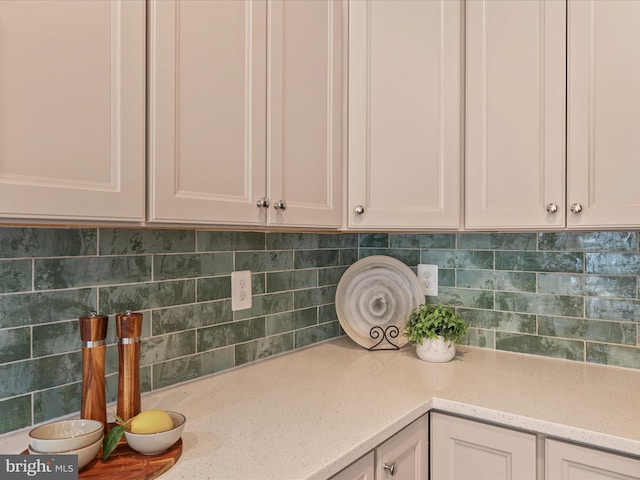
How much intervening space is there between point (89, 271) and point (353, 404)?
0.78m

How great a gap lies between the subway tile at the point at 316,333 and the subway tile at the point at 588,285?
2.77ft

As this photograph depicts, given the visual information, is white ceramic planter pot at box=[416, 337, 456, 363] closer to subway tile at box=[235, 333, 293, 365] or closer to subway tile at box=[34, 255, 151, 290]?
subway tile at box=[235, 333, 293, 365]

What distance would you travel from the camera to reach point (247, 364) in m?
1.65

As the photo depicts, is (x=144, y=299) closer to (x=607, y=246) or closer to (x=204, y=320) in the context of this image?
(x=204, y=320)

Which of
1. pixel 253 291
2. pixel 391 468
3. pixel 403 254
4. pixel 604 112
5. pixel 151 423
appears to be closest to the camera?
pixel 151 423

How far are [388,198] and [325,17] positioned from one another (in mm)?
622

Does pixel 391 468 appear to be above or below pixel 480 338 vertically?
below

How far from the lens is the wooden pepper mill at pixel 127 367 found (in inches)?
41.9

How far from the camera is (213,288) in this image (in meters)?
1.53

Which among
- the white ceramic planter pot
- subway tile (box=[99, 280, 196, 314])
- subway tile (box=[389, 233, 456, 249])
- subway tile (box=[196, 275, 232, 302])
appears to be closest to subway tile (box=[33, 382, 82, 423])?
subway tile (box=[99, 280, 196, 314])

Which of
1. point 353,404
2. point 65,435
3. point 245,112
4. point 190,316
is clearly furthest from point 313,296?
point 65,435

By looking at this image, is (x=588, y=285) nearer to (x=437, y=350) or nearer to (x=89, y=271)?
(x=437, y=350)

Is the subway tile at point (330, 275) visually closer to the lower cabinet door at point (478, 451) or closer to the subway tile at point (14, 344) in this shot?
the lower cabinet door at point (478, 451)

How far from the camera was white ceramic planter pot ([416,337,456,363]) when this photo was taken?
168cm
